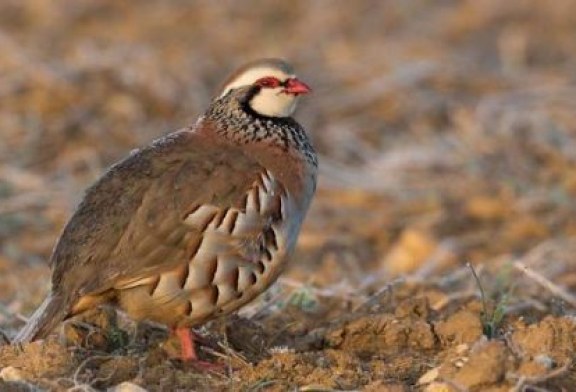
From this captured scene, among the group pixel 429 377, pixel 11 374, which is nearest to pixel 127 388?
pixel 11 374

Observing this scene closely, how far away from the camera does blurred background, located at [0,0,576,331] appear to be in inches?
323

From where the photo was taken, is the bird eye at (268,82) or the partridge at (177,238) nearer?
the partridge at (177,238)

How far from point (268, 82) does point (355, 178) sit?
3.88 metres

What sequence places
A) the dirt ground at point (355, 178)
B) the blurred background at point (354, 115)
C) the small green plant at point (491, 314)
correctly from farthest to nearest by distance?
the blurred background at point (354, 115) < the small green plant at point (491, 314) < the dirt ground at point (355, 178)

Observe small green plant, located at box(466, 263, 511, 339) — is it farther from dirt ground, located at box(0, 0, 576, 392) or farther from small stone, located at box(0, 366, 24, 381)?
small stone, located at box(0, 366, 24, 381)

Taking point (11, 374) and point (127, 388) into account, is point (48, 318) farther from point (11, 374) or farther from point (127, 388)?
point (127, 388)

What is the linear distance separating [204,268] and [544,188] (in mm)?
4324

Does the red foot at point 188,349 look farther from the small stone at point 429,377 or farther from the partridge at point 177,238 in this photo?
the small stone at point 429,377

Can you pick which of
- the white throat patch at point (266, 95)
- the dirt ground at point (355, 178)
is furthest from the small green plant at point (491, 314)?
the white throat patch at point (266, 95)

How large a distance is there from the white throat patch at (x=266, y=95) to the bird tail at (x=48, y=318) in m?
1.01

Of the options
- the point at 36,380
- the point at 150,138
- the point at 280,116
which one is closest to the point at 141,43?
the point at 150,138

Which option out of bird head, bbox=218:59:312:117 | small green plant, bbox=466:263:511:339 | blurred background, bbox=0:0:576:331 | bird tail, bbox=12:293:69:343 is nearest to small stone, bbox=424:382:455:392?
small green plant, bbox=466:263:511:339

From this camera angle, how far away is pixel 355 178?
9.24 m

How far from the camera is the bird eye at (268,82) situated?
5395mm
